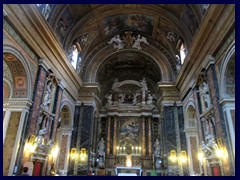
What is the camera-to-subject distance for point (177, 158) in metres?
13.3

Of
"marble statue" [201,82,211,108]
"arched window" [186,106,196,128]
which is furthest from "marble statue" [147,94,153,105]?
"marble statue" [201,82,211,108]

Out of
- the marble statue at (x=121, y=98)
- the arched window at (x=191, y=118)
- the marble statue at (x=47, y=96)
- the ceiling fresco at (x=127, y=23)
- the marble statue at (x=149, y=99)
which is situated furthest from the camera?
the marble statue at (x=121, y=98)

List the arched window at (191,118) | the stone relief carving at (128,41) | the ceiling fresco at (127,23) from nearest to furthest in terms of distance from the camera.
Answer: the arched window at (191,118)
the ceiling fresco at (127,23)
the stone relief carving at (128,41)

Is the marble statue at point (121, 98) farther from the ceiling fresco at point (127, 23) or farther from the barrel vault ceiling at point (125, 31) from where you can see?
the ceiling fresco at point (127, 23)

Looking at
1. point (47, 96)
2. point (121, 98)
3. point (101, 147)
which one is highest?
point (121, 98)

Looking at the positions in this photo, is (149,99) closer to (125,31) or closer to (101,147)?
(101,147)

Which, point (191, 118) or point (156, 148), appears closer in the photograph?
point (191, 118)

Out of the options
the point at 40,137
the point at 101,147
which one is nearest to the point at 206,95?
the point at 40,137

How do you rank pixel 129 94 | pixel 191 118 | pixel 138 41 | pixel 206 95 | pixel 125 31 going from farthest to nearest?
pixel 129 94, pixel 138 41, pixel 125 31, pixel 191 118, pixel 206 95

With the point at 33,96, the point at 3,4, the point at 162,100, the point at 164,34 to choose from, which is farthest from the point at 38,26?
the point at 162,100

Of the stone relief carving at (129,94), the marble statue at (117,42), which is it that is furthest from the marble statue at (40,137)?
the stone relief carving at (129,94)

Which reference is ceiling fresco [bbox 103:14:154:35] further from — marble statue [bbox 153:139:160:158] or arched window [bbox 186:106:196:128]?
marble statue [bbox 153:139:160:158]

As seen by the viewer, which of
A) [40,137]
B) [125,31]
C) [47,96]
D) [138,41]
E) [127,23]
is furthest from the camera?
[138,41]

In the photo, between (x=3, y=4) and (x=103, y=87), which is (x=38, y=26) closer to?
(x=3, y=4)
